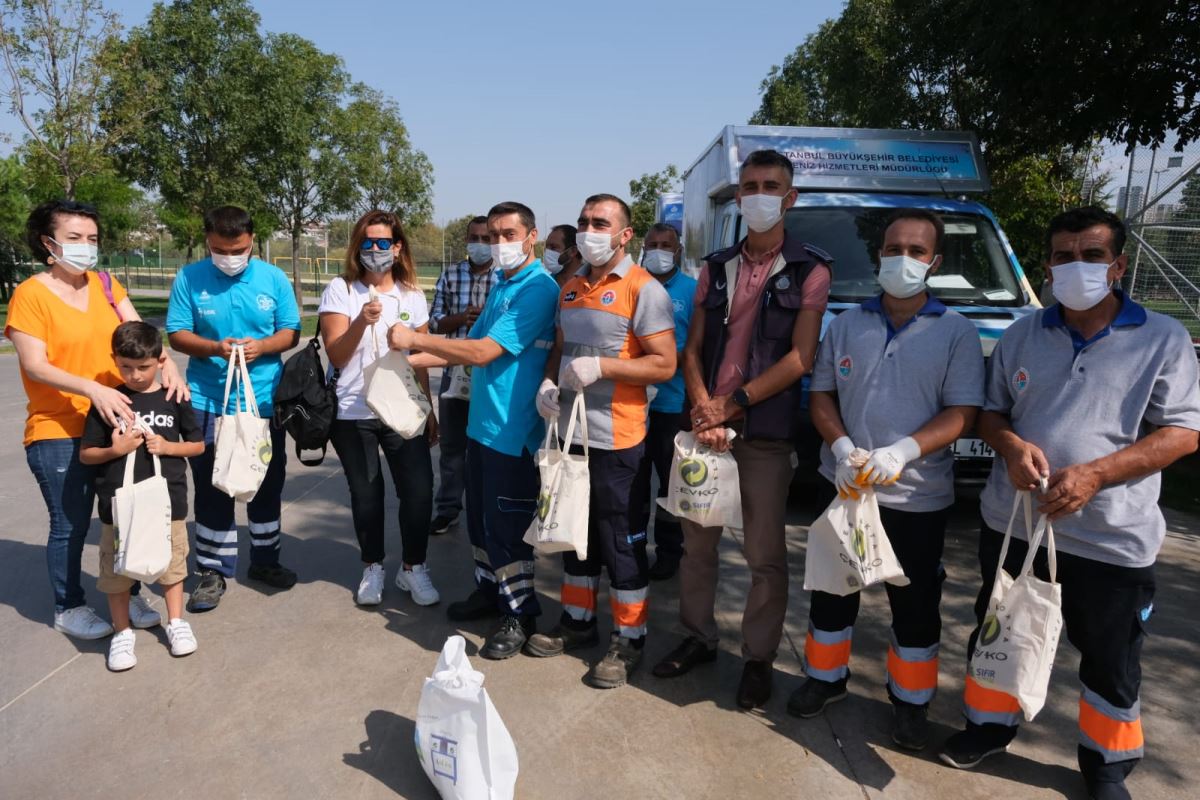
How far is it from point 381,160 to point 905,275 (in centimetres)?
2866

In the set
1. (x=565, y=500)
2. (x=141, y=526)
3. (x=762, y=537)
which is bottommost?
(x=141, y=526)

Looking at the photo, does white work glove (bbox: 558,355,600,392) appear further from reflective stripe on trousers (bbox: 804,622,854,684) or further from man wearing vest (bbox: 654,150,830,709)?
reflective stripe on trousers (bbox: 804,622,854,684)

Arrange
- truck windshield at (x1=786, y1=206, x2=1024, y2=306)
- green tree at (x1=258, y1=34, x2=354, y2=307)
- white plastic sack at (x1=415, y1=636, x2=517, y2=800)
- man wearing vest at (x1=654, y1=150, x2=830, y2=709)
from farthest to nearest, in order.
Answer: green tree at (x1=258, y1=34, x2=354, y2=307), truck windshield at (x1=786, y1=206, x2=1024, y2=306), man wearing vest at (x1=654, y1=150, x2=830, y2=709), white plastic sack at (x1=415, y1=636, x2=517, y2=800)

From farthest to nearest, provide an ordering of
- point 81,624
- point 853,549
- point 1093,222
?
point 81,624
point 853,549
point 1093,222

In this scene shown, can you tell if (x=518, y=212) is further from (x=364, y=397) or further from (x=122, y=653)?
(x=122, y=653)

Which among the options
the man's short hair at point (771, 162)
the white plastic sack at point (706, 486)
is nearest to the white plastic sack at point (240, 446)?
the white plastic sack at point (706, 486)

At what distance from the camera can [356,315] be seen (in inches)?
163

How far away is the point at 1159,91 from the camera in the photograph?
23.1 ft

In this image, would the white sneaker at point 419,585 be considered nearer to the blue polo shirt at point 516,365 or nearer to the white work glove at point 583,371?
the blue polo shirt at point 516,365

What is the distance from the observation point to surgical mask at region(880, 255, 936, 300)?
2998mm

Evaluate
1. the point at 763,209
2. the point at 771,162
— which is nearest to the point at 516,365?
the point at 763,209

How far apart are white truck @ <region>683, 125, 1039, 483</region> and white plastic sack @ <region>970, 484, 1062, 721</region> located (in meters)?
2.58

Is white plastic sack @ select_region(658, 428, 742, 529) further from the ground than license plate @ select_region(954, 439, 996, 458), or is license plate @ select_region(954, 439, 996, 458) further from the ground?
white plastic sack @ select_region(658, 428, 742, 529)

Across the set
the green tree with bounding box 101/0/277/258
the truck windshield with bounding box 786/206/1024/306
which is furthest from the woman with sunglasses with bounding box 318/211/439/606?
the green tree with bounding box 101/0/277/258
